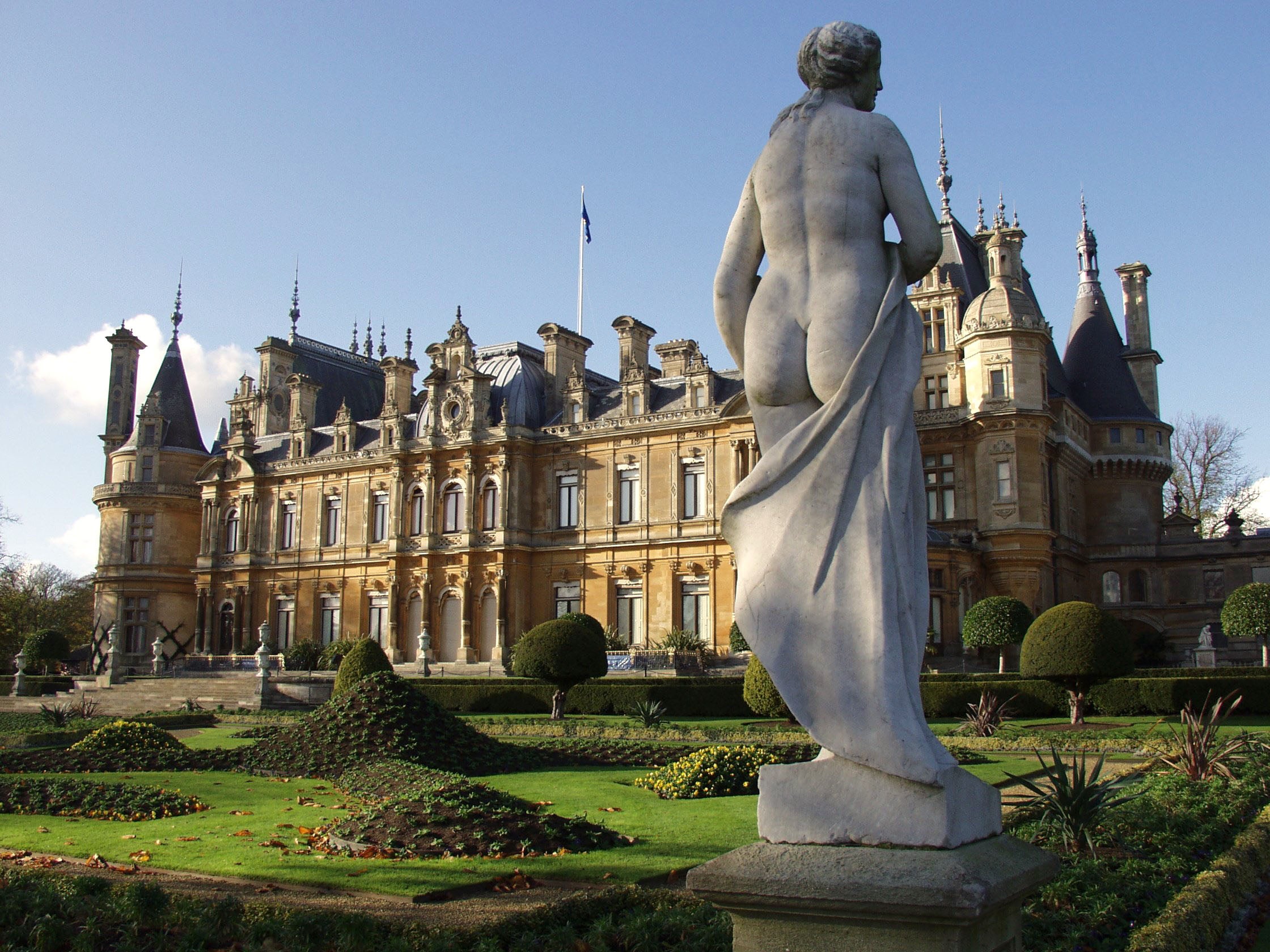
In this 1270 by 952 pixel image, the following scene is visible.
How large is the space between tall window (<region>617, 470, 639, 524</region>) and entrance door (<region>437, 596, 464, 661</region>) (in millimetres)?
7048

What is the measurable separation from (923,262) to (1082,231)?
164 ft

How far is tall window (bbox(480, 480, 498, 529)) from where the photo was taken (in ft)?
138

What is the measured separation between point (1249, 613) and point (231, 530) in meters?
38.9

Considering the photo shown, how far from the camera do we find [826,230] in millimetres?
4188

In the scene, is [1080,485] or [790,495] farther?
[1080,485]

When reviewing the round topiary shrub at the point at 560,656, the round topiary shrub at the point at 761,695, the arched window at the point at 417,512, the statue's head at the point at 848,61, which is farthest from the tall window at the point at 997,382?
the statue's head at the point at 848,61

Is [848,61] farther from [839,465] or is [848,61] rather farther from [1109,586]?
[1109,586]

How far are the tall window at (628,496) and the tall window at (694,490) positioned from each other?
1940 millimetres

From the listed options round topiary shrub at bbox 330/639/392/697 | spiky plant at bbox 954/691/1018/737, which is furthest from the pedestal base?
round topiary shrub at bbox 330/639/392/697

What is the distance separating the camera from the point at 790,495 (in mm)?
4105

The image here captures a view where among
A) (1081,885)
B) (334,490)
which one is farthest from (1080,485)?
(1081,885)

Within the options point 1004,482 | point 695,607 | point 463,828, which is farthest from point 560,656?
point 1004,482

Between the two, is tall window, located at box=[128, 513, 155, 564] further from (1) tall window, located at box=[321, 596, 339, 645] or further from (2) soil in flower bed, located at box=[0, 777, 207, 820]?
(2) soil in flower bed, located at box=[0, 777, 207, 820]

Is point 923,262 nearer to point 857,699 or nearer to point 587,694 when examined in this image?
point 857,699
